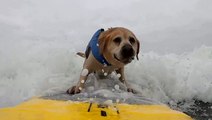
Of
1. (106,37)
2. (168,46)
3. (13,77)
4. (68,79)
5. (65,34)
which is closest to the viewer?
(106,37)

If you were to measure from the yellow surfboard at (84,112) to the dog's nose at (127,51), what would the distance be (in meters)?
0.88

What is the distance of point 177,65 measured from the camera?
8336 mm

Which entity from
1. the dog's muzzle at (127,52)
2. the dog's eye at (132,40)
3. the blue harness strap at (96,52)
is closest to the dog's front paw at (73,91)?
the blue harness strap at (96,52)

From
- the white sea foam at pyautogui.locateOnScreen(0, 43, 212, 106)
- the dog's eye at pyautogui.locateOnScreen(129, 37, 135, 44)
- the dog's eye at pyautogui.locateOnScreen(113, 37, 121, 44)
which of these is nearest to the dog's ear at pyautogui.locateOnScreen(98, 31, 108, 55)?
the dog's eye at pyautogui.locateOnScreen(113, 37, 121, 44)

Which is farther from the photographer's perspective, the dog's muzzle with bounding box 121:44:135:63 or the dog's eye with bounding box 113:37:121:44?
the dog's eye with bounding box 113:37:121:44

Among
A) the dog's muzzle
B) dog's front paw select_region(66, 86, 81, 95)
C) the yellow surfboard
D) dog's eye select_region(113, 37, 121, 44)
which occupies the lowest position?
the yellow surfboard

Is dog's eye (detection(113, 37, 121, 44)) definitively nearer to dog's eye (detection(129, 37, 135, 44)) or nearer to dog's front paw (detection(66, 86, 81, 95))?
dog's eye (detection(129, 37, 135, 44))

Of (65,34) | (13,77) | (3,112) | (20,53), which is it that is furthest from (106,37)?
(65,34)

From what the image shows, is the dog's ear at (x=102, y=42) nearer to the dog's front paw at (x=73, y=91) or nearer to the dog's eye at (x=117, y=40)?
the dog's eye at (x=117, y=40)

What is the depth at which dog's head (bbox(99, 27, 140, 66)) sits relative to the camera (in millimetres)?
4914

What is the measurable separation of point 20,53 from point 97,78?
3.63m

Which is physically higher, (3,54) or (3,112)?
(3,54)

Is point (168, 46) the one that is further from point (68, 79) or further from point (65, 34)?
point (68, 79)

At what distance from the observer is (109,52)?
5219mm
